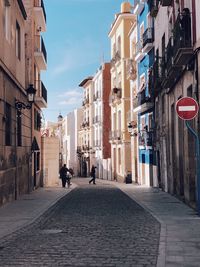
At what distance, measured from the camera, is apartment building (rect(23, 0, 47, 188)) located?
2409 centimetres

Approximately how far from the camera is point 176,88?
15680mm

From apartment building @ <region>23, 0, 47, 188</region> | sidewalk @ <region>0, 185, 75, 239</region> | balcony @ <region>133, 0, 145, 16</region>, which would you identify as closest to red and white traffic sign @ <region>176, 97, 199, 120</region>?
sidewalk @ <region>0, 185, 75, 239</region>

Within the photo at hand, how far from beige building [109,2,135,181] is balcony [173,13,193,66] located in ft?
80.0

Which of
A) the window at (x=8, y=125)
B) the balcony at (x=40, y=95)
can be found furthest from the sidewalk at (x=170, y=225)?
the balcony at (x=40, y=95)

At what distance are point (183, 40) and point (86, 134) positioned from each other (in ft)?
157

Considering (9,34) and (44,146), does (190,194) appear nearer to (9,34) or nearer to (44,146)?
(9,34)

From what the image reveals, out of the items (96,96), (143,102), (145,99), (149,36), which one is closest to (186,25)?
(149,36)

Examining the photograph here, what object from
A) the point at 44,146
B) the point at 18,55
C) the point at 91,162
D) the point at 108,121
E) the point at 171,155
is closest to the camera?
the point at 171,155

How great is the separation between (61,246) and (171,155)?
10.7 m

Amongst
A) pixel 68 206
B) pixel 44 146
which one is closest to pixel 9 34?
pixel 68 206

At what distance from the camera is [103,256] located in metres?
6.67

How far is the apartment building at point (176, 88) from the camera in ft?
40.0

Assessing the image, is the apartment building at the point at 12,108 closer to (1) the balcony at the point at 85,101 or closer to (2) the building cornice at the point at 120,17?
(2) the building cornice at the point at 120,17

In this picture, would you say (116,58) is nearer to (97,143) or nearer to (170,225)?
(97,143)
